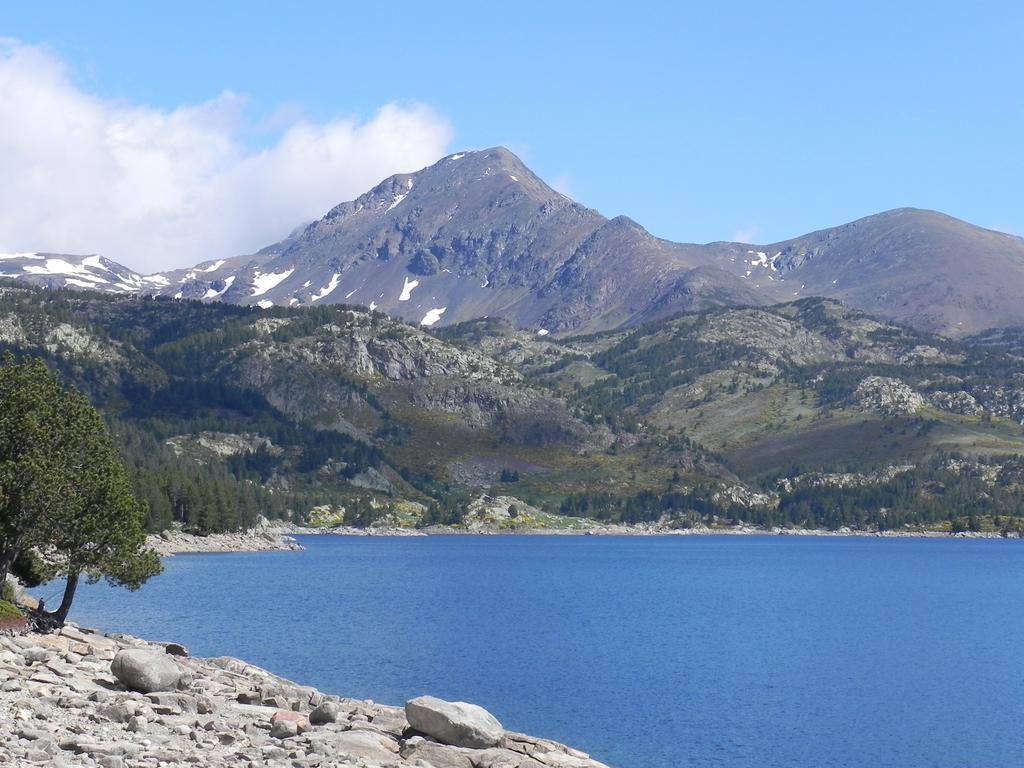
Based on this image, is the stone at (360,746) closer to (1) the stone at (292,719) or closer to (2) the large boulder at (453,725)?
(1) the stone at (292,719)

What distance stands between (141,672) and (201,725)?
19.4 feet

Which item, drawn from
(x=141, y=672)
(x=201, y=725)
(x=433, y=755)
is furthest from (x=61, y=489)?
(x=433, y=755)

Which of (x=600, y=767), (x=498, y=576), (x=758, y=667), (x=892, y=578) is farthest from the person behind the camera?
(x=892, y=578)

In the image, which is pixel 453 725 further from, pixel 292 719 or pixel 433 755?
pixel 292 719

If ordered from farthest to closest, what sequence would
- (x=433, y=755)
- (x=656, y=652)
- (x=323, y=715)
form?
(x=656, y=652) < (x=323, y=715) < (x=433, y=755)

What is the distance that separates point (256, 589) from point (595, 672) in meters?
58.5

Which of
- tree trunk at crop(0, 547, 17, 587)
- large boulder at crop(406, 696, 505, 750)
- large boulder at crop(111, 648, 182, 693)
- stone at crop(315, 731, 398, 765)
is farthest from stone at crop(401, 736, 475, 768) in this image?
tree trunk at crop(0, 547, 17, 587)

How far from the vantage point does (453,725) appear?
135 ft

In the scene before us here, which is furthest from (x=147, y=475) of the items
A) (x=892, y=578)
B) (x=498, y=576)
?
(x=892, y=578)

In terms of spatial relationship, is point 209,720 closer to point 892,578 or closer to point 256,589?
point 256,589

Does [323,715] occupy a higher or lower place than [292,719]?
lower

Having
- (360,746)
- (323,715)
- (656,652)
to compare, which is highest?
(360,746)

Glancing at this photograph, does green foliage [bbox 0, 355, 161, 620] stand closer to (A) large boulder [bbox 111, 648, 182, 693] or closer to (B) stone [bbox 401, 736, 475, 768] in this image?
(A) large boulder [bbox 111, 648, 182, 693]

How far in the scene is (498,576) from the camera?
162250mm
